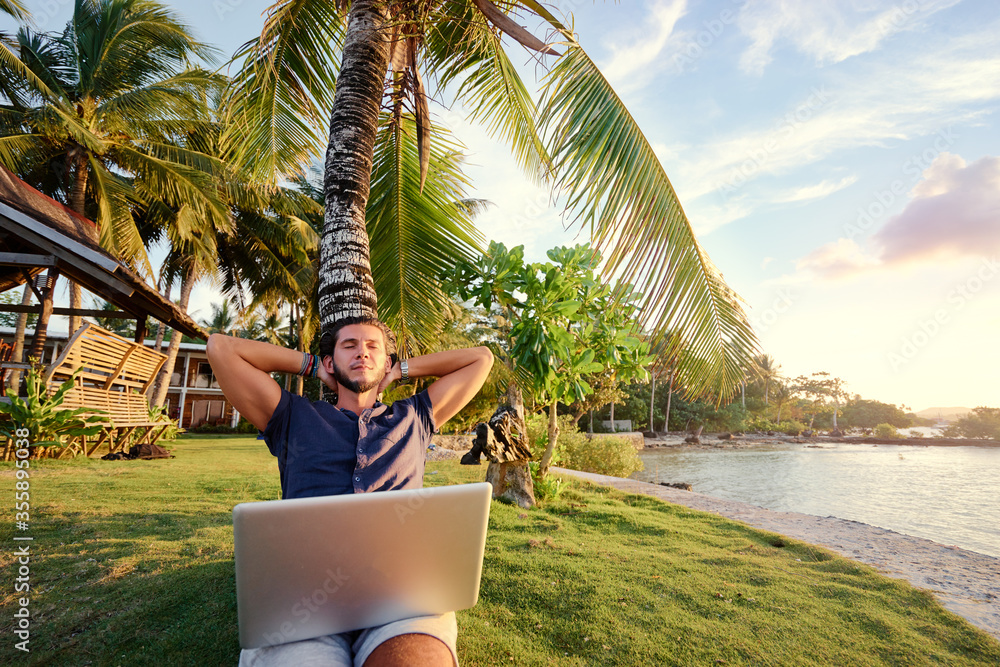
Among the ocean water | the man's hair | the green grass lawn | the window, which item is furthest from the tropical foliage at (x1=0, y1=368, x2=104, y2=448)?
the window

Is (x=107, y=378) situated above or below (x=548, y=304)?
below

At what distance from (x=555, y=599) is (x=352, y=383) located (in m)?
1.91

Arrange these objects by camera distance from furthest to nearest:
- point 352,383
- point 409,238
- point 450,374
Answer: point 409,238 → point 450,374 → point 352,383

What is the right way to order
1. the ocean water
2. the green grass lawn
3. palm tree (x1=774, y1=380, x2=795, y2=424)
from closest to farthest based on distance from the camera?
the green grass lawn → the ocean water → palm tree (x1=774, y1=380, x2=795, y2=424)

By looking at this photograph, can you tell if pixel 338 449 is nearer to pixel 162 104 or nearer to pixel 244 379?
pixel 244 379

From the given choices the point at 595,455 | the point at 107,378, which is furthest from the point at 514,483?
the point at 595,455

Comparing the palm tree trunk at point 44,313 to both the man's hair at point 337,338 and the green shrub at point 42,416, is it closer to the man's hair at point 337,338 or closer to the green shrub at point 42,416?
the green shrub at point 42,416

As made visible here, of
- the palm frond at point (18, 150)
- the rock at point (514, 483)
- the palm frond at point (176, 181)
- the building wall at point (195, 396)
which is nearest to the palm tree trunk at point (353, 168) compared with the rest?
the rock at point (514, 483)

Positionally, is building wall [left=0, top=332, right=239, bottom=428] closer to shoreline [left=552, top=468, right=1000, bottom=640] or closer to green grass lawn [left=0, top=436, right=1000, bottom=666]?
green grass lawn [left=0, top=436, right=1000, bottom=666]

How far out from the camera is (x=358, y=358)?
2121 mm

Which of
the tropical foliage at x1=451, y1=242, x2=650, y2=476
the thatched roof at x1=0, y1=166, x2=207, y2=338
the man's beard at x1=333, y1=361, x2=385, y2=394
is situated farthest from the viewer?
the thatched roof at x1=0, y1=166, x2=207, y2=338

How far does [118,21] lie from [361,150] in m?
12.9

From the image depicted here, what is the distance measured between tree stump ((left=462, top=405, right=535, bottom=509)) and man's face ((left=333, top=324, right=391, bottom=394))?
3.83m

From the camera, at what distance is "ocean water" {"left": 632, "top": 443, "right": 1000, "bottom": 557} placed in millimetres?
8211
